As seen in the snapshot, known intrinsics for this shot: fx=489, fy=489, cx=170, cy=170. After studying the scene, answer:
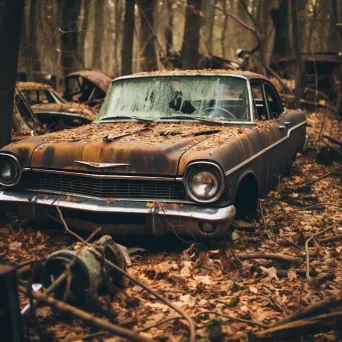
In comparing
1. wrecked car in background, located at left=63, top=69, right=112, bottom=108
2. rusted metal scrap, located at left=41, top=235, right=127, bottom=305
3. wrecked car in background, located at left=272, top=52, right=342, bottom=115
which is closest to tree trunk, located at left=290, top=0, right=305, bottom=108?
wrecked car in background, located at left=272, top=52, right=342, bottom=115

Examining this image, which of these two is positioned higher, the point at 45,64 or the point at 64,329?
the point at 45,64

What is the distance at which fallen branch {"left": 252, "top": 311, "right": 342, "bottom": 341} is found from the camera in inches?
117

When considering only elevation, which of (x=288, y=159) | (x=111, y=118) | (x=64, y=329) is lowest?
(x=64, y=329)

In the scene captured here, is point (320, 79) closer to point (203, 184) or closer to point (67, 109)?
point (67, 109)

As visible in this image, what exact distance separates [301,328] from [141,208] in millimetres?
1876

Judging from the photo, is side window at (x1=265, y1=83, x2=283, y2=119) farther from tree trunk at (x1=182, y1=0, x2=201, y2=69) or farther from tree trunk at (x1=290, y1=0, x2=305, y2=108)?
tree trunk at (x1=182, y1=0, x2=201, y2=69)

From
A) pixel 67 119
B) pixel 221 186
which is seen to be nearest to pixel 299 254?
pixel 221 186

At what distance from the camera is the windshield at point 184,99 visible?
221 inches

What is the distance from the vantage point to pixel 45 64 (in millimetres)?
23172

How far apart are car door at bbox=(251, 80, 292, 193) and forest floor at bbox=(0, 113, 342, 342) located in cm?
55

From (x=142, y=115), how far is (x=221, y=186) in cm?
186

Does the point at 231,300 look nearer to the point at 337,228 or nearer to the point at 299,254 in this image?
the point at 299,254

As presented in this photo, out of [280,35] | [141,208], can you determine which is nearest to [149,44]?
[280,35]

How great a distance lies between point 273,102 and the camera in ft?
23.4
